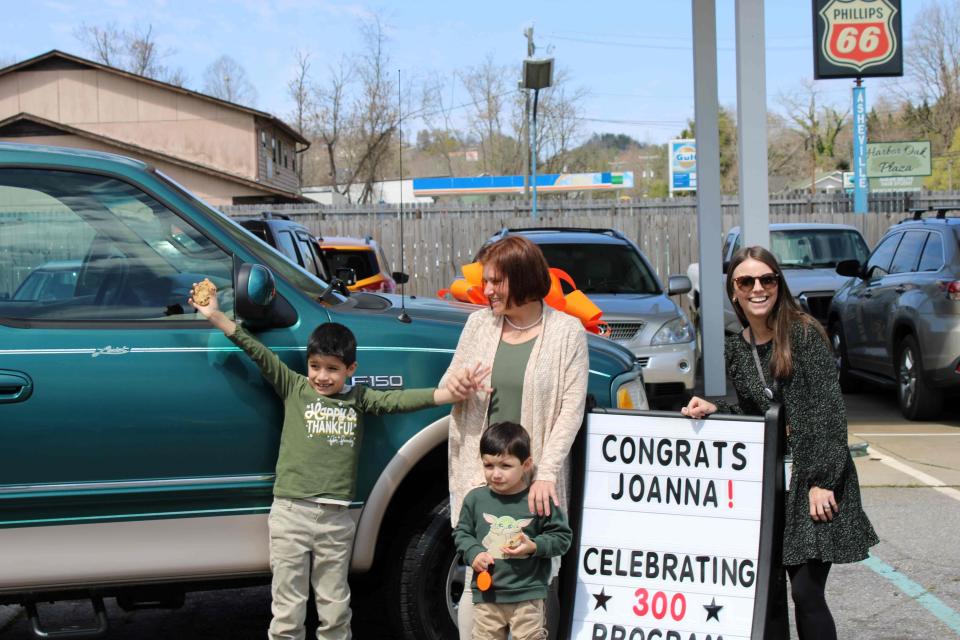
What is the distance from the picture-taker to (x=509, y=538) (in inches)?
137

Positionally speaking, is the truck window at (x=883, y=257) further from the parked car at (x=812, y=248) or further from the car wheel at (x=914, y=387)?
the parked car at (x=812, y=248)

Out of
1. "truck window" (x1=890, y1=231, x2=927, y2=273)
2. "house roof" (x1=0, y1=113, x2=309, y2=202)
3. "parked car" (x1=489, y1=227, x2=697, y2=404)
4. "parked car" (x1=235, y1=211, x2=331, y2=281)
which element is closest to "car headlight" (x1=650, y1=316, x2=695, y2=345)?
"parked car" (x1=489, y1=227, x2=697, y2=404)

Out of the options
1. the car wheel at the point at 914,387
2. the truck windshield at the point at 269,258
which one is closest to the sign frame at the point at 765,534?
the truck windshield at the point at 269,258

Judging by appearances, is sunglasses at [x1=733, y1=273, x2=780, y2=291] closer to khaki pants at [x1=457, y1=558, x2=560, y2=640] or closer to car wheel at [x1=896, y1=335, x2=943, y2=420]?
khaki pants at [x1=457, y1=558, x2=560, y2=640]

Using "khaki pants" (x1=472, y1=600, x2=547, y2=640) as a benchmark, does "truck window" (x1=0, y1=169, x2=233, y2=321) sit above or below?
above

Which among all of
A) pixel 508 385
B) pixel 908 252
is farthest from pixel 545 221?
pixel 508 385

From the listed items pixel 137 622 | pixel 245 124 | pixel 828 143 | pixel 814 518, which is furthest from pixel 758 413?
pixel 828 143

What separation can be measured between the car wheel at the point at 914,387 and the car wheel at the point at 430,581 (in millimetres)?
6787

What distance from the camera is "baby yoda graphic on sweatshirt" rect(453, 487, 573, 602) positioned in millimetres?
3469

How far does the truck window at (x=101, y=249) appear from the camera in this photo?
390 centimetres

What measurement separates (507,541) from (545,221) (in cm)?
1776

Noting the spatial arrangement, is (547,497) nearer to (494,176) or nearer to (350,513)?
(350,513)

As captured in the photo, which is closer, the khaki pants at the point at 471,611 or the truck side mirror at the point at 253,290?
the khaki pants at the point at 471,611

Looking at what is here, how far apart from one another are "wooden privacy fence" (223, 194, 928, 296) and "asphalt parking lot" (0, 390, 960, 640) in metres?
13.2
